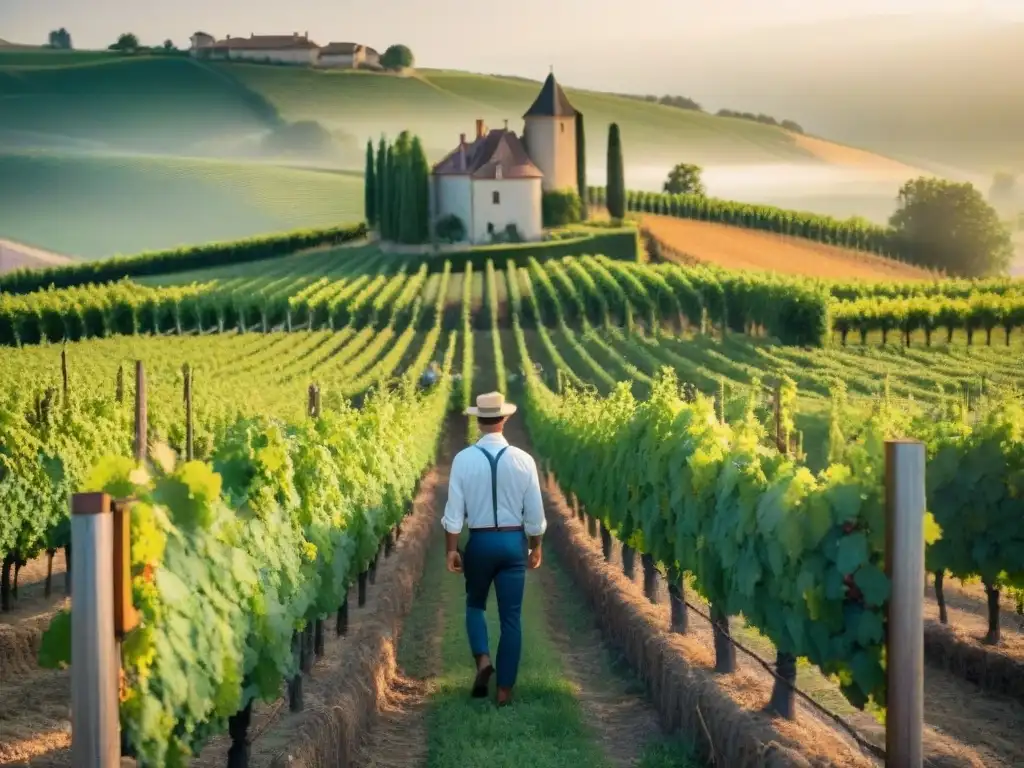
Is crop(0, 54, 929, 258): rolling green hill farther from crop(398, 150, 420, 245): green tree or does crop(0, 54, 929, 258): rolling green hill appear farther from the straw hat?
the straw hat

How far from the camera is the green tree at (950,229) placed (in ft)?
189

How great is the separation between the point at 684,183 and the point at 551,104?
32.6ft

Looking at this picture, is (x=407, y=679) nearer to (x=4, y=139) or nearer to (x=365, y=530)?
(x=365, y=530)

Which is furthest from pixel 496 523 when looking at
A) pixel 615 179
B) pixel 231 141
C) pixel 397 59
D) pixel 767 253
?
pixel 397 59

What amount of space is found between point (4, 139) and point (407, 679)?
79.2 meters

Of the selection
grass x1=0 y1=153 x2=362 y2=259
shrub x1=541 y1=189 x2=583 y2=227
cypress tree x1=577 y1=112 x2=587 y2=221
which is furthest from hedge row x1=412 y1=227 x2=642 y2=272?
grass x1=0 y1=153 x2=362 y2=259

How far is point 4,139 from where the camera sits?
81.8 m

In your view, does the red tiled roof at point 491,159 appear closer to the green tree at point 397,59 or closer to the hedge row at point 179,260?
the hedge row at point 179,260

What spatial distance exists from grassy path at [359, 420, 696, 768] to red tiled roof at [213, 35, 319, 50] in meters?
93.2

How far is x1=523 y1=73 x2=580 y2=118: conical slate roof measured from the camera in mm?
83062

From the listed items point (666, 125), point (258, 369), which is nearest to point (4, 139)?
point (666, 125)

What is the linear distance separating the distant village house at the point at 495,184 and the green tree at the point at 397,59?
19.4 m

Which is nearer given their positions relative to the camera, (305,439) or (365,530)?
(305,439)

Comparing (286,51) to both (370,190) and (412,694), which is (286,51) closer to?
(370,190)
